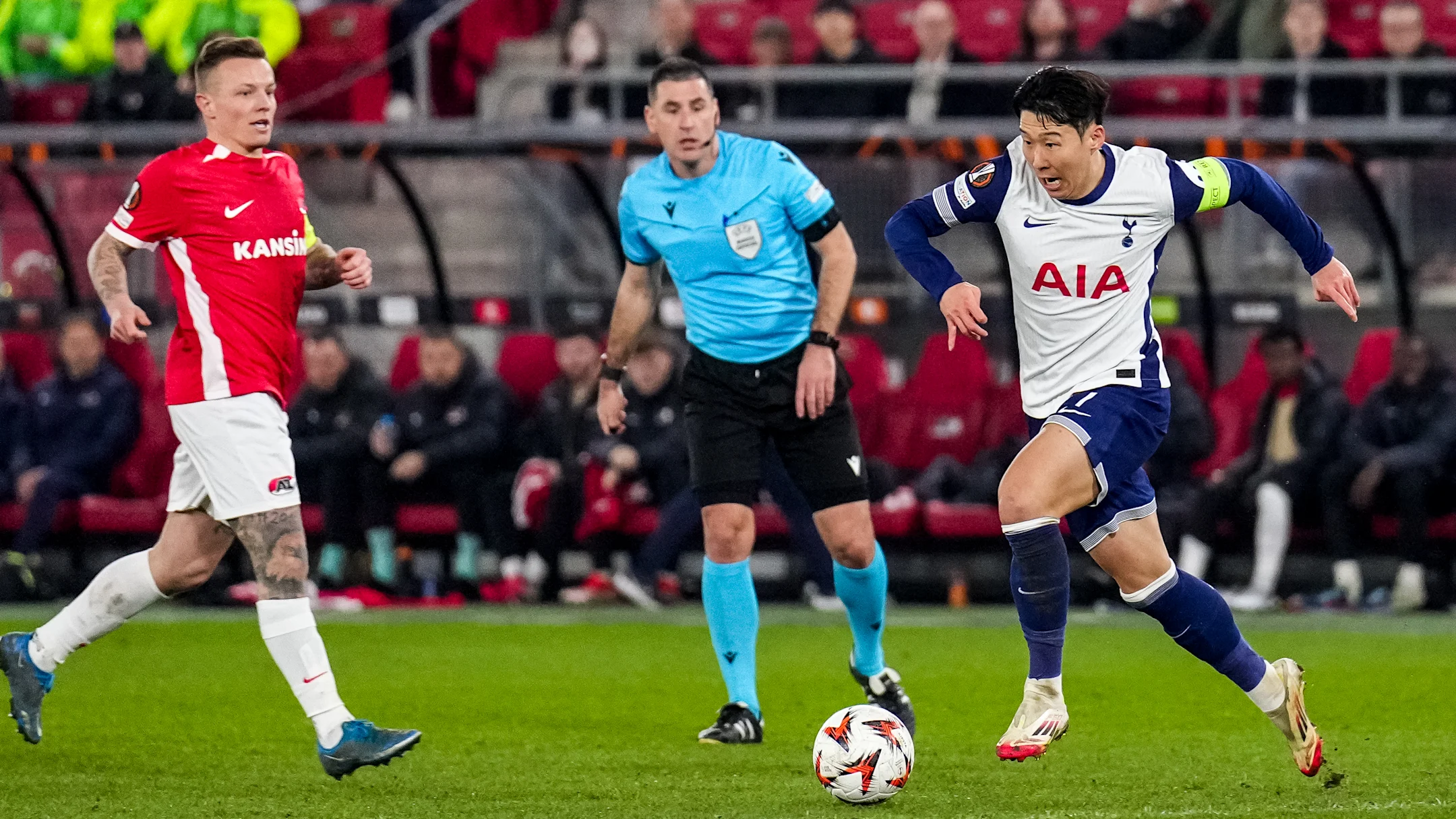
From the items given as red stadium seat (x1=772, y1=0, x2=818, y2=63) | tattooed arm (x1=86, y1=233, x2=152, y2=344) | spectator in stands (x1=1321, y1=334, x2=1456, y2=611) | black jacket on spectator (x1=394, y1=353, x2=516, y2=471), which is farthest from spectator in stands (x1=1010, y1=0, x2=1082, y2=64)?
tattooed arm (x1=86, y1=233, x2=152, y2=344)

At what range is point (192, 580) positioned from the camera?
6.09 m

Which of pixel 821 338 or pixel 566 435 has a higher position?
pixel 821 338

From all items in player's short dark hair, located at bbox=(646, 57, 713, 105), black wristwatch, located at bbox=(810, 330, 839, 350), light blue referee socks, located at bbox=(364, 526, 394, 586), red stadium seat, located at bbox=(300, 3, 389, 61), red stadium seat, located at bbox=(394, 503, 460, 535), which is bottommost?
light blue referee socks, located at bbox=(364, 526, 394, 586)

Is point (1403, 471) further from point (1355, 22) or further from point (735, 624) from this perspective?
point (735, 624)

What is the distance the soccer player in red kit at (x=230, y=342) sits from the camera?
5.81 metres

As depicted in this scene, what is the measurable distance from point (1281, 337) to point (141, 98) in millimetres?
7174

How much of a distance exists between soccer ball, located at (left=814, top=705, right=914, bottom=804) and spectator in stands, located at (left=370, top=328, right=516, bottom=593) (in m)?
6.55

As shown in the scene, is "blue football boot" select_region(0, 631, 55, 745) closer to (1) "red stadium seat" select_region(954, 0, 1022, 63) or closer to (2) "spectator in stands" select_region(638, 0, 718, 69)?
(2) "spectator in stands" select_region(638, 0, 718, 69)

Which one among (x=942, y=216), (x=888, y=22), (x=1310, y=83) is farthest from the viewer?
(x=888, y=22)

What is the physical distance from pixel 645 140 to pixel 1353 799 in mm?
6850

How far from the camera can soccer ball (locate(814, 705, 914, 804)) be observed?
5.41m

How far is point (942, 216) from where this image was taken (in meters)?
5.93

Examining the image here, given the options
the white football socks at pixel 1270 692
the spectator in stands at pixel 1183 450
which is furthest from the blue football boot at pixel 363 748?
the spectator in stands at pixel 1183 450

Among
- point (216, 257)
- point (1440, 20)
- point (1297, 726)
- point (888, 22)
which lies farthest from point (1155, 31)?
point (216, 257)
